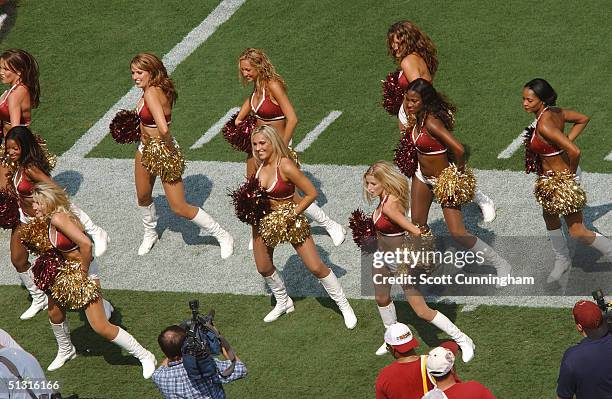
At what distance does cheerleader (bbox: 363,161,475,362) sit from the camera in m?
9.08

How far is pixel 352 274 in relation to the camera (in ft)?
35.4

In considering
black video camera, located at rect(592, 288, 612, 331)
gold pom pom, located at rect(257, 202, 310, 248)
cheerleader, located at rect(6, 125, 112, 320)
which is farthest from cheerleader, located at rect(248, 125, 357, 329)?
black video camera, located at rect(592, 288, 612, 331)

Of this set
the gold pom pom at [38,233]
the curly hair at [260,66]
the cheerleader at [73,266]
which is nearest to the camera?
the cheerleader at [73,266]

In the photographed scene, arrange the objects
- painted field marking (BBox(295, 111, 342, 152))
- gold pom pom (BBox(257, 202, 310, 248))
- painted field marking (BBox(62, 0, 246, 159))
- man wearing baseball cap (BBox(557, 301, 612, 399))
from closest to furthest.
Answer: man wearing baseball cap (BBox(557, 301, 612, 399)) → gold pom pom (BBox(257, 202, 310, 248)) → painted field marking (BBox(295, 111, 342, 152)) → painted field marking (BBox(62, 0, 246, 159))

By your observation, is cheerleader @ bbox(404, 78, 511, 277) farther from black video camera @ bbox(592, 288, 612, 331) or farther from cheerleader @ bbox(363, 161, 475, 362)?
black video camera @ bbox(592, 288, 612, 331)

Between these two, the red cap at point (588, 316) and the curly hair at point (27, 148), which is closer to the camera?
the red cap at point (588, 316)

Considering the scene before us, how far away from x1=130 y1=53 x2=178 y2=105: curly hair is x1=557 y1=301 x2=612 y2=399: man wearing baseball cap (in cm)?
476

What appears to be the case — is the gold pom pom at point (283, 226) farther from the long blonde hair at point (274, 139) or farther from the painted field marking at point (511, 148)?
the painted field marking at point (511, 148)

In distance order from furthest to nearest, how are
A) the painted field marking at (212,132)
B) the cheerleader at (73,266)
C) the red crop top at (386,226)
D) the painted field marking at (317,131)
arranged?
the painted field marking at (212,132)
the painted field marking at (317,131)
the cheerleader at (73,266)
the red crop top at (386,226)

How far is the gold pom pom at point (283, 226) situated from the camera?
9.61m

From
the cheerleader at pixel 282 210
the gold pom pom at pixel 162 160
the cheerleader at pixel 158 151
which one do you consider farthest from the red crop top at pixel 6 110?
the cheerleader at pixel 282 210

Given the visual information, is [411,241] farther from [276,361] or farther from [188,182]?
[188,182]

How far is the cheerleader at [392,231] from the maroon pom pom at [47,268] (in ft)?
8.07

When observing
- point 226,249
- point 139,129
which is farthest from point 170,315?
point 139,129
